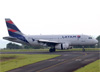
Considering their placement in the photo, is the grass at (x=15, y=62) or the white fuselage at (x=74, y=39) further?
the white fuselage at (x=74, y=39)

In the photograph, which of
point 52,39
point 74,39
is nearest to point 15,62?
point 74,39

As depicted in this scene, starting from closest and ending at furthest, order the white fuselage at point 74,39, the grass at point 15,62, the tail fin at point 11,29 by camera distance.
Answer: the grass at point 15,62, the white fuselage at point 74,39, the tail fin at point 11,29

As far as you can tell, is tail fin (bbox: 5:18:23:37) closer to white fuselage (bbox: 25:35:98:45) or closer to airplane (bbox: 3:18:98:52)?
airplane (bbox: 3:18:98:52)

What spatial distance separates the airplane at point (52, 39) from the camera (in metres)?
47.5

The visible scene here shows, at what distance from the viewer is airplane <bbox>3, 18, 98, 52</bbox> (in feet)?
156

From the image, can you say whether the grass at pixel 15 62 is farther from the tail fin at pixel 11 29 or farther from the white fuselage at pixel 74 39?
the tail fin at pixel 11 29

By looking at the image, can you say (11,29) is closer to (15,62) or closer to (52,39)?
(52,39)

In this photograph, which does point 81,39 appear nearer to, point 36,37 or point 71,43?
point 71,43

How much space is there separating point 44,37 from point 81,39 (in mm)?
10511

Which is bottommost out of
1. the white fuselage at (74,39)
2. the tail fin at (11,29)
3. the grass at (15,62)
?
the grass at (15,62)

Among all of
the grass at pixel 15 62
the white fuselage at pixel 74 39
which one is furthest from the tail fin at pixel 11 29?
the grass at pixel 15 62

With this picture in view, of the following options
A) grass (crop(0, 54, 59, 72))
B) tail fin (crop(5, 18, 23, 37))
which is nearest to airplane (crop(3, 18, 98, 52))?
tail fin (crop(5, 18, 23, 37))

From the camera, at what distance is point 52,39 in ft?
169

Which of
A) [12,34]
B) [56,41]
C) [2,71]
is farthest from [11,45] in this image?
[2,71]
